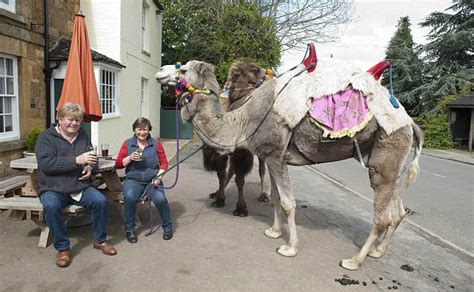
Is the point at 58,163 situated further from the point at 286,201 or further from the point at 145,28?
the point at 145,28

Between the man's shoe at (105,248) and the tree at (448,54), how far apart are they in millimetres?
27336

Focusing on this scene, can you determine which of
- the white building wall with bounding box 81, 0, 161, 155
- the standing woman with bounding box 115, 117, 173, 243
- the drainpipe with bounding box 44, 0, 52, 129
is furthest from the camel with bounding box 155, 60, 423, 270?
the white building wall with bounding box 81, 0, 161, 155

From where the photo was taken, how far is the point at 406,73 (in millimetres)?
30484

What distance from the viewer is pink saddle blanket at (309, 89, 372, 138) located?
12.9ft

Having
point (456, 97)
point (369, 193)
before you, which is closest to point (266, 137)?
point (369, 193)

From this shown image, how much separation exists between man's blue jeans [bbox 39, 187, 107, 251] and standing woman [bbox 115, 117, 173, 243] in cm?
40

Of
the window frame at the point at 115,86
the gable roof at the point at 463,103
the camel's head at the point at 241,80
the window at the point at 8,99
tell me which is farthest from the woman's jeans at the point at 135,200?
the gable roof at the point at 463,103

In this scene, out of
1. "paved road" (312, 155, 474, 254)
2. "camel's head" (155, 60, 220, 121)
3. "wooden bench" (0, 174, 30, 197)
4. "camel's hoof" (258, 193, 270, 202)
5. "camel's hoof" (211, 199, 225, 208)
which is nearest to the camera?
"wooden bench" (0, 174, 30, 197)

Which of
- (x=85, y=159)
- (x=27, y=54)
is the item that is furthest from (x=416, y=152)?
(x=27, y=54)

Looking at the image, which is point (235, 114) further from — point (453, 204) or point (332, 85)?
point (453, 204)

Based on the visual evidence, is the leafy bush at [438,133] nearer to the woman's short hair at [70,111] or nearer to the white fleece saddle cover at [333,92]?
the white fleece saddle cover at [333,92]

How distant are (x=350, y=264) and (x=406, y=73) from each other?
30.6 m

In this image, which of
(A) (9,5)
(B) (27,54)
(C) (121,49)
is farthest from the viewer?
(C) (121,49)

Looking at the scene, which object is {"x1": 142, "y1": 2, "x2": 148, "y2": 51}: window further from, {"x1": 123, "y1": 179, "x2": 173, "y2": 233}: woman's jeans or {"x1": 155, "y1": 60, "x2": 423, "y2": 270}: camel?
{"x1": 123, "y1": 179, "x2": 173, "y2": 233}: woman's jeans
